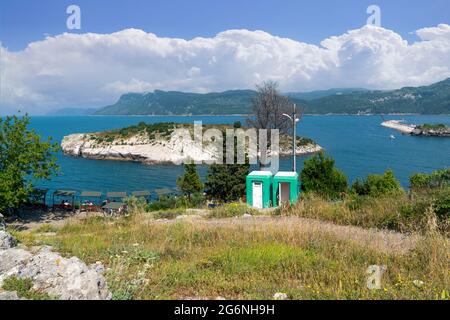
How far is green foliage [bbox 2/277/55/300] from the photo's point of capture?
4137mm

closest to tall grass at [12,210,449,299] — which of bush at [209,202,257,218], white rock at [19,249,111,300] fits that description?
white rock at [19,249,111,300]

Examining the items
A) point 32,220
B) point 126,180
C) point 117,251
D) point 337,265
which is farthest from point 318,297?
point 126,180

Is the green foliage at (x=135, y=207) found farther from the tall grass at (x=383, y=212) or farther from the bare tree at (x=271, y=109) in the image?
the bare tree at (x=271, y=109)

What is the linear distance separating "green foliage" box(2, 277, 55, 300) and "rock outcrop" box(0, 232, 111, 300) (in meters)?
0.06

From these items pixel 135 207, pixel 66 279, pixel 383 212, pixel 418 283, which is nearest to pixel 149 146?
pixel 135 207

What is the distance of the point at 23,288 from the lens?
14.3 ft

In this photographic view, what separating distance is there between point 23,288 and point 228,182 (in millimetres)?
26689

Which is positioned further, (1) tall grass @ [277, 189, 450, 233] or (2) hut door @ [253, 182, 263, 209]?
(2) hut door @ [253, 182, 263, 209]

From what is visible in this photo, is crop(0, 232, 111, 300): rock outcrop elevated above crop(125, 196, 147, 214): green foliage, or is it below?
above

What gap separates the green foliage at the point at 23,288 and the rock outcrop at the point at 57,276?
58 millimetres

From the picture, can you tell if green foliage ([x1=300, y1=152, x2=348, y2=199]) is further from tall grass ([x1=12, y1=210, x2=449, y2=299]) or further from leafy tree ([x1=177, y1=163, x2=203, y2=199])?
tall grass ([x1=12, y1=210, x2=449, y2=299])

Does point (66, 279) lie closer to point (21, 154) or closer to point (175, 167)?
point (21, 154)
